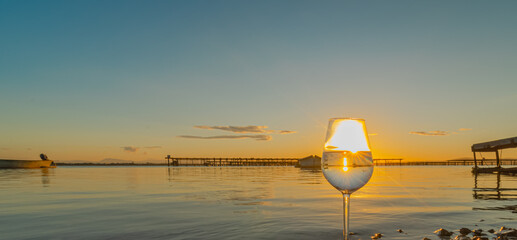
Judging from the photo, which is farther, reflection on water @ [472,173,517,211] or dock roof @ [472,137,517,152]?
dock roof @ [472,137,517,152]

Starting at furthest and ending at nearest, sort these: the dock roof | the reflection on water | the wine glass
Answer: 1. the dock roof
2. the reflection on water
3. the wine glass

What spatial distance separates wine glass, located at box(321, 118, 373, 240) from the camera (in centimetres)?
208

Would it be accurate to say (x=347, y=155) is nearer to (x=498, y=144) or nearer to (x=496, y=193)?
(x=496, y=193)

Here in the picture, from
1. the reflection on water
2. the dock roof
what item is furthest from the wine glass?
the dock roof

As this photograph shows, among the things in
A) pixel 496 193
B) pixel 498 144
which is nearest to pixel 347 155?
pixel 496 193

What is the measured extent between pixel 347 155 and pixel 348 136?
0.12m

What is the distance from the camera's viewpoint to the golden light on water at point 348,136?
2.11 meters

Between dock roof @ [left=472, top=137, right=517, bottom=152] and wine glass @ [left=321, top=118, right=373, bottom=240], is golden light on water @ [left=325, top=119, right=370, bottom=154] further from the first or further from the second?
dock roof @ [left=472, top=137, right=517, bottom=152]

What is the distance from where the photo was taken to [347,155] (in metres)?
2.12

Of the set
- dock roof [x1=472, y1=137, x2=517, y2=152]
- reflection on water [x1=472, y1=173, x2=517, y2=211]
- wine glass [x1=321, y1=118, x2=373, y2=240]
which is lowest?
reflection on water [x1=472, y1=173, x2=517, y2=211]

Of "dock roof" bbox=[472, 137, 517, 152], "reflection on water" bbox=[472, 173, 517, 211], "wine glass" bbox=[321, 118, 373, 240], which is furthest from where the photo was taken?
"dock roof" bbox=[472, 137, 517, 152]

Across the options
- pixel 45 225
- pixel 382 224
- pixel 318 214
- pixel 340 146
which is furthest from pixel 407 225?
pixel 45 225

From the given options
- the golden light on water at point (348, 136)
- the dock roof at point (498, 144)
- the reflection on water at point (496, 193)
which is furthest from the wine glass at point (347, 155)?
the dock roof at point (498, 144)

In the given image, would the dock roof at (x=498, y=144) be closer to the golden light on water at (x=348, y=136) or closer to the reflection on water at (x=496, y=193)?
the reflection on water at (x=496, y=193)
